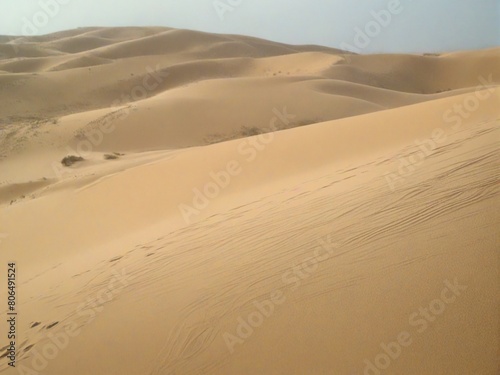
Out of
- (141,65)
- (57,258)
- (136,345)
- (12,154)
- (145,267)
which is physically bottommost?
(136,345)

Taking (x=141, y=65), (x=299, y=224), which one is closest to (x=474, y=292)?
(x=299, y=224)

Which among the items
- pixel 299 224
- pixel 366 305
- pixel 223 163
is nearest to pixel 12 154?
pixel 223 163

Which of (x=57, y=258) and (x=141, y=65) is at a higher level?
(x=141, y=65)

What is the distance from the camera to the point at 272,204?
14.5 ft

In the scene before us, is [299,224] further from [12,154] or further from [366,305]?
[12,154]

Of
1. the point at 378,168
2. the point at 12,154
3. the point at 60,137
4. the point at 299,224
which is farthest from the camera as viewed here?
the point at 60,137

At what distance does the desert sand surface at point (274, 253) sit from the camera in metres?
2.23

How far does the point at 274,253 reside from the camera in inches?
126

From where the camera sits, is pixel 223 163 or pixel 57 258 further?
pixel 223 163

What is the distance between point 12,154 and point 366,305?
9.81 m

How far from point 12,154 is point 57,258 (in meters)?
6.35

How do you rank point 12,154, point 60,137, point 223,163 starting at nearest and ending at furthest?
point 223,163 → point 12,154 → point 60,137

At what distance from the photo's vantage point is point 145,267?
3613 millimetres

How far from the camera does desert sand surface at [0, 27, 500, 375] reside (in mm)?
2232
